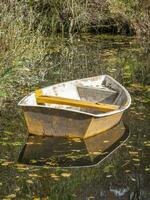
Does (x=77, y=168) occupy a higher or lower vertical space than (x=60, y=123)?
lower

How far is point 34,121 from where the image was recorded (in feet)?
31.4

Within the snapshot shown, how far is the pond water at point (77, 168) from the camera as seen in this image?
774cm

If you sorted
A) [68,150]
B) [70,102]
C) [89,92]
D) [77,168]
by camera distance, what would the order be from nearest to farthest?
[77,168], [68,150], [70,102], [89,92]

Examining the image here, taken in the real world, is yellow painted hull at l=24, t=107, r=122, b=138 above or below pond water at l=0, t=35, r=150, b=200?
above

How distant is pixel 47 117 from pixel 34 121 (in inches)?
11.4

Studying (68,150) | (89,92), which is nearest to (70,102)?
(68,150)

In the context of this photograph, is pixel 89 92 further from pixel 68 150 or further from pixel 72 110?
pixel 68 150

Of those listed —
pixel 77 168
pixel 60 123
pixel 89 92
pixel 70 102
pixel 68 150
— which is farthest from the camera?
pixel 89 92

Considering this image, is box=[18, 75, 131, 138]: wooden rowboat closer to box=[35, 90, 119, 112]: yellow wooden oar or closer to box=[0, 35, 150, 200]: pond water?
box=[35, 90, 119, 112]: yellow wooden oar

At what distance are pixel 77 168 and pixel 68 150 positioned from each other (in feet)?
2.29

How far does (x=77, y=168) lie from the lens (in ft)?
27.9

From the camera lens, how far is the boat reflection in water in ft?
28.6

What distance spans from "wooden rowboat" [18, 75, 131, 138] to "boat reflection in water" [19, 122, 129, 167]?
0.14 meters

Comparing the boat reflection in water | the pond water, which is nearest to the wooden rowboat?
the boat reflection in water
